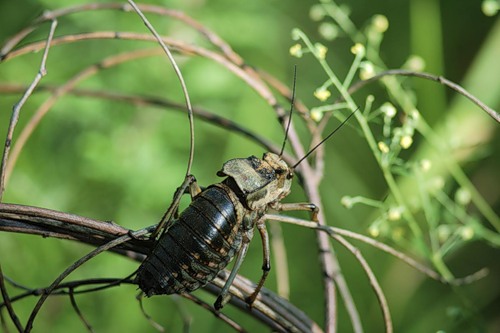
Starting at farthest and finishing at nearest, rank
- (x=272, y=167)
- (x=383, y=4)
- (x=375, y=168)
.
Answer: (x=383, y=4) < (x=375, y=168) < (x=272, y=167)

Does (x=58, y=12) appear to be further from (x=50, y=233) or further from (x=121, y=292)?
(x=121, y=292)

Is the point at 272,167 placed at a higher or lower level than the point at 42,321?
lower

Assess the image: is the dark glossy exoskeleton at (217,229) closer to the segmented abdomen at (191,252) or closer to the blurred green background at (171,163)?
the segmented abdomen at (191,252)

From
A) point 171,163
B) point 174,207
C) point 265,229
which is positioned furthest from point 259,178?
point 171,163

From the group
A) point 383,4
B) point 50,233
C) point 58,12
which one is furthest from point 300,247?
point 50,233

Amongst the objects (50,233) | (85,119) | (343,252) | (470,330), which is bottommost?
(470,330)

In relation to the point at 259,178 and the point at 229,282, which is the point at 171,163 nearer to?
the point at 259,178
